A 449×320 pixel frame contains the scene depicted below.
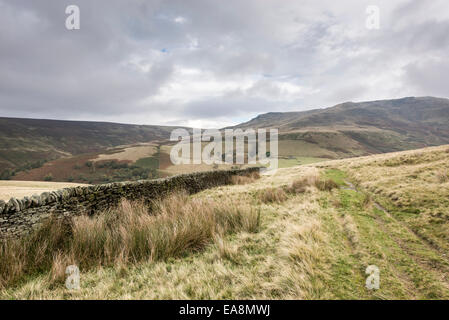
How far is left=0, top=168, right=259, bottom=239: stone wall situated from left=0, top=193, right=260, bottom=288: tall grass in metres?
0.39

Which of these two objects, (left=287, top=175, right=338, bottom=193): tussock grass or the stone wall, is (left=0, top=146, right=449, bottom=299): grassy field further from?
(left=287, top=175, right=338, bottom=193): tussock grass

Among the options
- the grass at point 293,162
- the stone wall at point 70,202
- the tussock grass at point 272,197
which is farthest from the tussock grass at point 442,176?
the grass at point 293,162

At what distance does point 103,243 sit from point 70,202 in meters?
2.43

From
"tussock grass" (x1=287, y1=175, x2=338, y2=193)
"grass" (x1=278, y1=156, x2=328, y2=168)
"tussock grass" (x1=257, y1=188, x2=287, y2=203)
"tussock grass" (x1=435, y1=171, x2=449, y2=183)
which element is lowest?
"grass" (x1=278, y1=156, x2=328, y2=168)

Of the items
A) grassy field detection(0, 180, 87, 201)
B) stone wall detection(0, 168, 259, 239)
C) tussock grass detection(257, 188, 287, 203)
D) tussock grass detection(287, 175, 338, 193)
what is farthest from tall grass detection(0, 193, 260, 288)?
grassy field detection(0, 180, 87, 201)

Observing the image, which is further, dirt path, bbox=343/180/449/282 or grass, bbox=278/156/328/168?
grass, bbox=278/156/328/168

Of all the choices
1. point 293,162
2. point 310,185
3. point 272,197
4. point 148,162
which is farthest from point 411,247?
point 148,162

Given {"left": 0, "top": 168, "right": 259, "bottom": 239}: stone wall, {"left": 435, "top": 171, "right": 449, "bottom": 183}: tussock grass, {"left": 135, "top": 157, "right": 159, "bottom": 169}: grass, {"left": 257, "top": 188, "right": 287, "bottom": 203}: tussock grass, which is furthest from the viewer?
{"left": 135, "top": 157, "right": 159, "bottom": 169}: grass

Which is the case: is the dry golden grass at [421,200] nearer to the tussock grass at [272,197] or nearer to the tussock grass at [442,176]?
the tussock grass at [442,176]

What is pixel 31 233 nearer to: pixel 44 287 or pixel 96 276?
pixel 44 287

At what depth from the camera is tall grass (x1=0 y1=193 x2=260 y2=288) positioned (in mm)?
3631

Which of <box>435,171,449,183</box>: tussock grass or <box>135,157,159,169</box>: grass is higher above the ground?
<box>435,171,449,183</box>: tussock grass

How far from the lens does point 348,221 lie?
5.75 metres

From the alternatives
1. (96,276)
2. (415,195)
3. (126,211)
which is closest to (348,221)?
(415,195)
